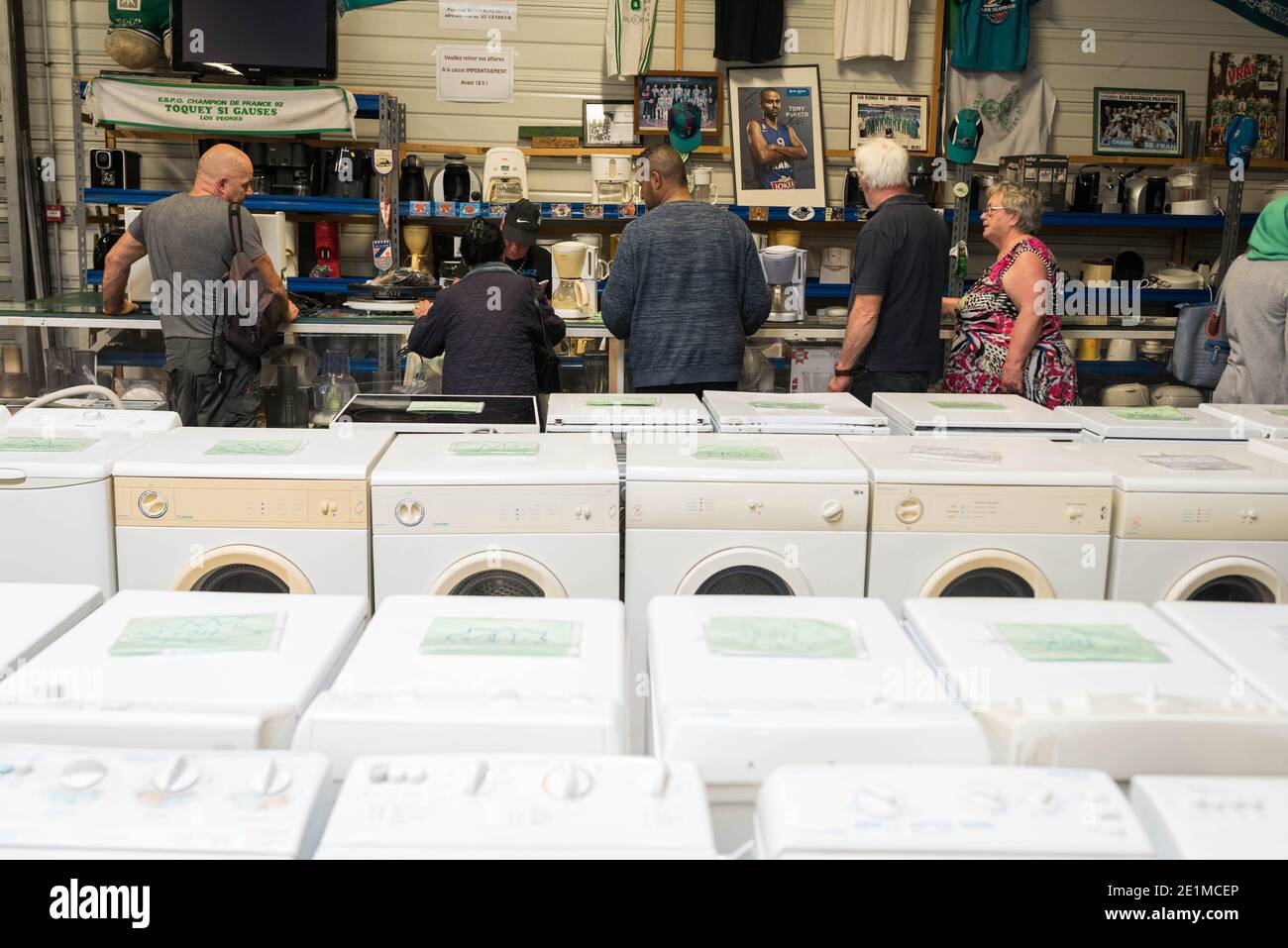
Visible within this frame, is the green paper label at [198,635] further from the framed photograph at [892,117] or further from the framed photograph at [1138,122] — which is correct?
the framed photograph at [1138,122]

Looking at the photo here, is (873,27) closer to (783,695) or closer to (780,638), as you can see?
(780,638)

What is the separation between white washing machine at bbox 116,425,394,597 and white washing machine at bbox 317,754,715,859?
1.49 meters

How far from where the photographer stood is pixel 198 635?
6.06ft

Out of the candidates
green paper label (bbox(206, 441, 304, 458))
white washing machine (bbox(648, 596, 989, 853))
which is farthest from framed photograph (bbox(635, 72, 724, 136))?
white washing machine (bbox(648, 596, 989, 853))

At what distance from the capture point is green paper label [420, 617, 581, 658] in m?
1.77

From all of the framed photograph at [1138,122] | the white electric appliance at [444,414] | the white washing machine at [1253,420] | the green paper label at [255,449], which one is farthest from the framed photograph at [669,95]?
the green paper label at [255,449]

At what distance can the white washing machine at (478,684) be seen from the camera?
1517mm

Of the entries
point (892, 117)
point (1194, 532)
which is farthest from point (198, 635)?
point (892, 117)

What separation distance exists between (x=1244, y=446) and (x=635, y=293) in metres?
2.03

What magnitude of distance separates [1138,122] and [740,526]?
640 cm

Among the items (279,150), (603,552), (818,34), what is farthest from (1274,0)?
(603,552)

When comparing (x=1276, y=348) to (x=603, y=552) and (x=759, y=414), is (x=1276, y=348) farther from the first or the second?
(x=603, y=552)

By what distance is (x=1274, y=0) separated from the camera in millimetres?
7895

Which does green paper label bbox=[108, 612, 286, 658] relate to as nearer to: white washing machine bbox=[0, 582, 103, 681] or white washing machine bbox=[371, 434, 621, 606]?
white washing machine bbox=[0, 582, 103, 681]
